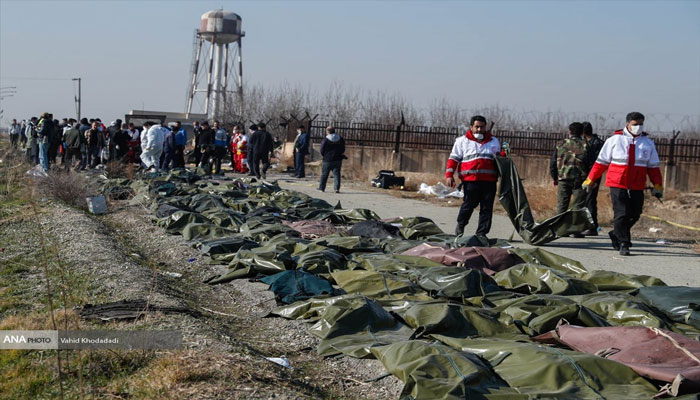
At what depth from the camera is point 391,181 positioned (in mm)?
20656

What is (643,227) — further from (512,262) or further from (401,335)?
(401,335)

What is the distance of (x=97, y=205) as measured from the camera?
1405 cm

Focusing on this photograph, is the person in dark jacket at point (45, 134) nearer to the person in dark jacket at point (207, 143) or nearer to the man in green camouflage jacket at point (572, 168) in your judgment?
the person in dark jacket at point (207, 143)

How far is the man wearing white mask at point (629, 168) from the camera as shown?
31.9 ft

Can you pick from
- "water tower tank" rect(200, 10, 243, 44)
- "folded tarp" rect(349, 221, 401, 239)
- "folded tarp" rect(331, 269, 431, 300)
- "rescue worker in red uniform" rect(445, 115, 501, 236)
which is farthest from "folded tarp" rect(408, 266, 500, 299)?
"water tower tank" rect(200, 10, 243, 44)

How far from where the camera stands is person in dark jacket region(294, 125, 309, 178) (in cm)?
2345

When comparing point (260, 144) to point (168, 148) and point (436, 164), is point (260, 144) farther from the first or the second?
point (436, 164)

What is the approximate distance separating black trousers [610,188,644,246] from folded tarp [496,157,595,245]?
68 centimetres

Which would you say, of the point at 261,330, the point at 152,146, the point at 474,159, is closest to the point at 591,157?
the point at 474,159

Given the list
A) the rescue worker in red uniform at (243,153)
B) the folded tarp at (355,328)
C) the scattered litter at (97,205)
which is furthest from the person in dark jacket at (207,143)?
the folded tarp at (355,328)

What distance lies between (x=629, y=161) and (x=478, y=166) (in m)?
1.91

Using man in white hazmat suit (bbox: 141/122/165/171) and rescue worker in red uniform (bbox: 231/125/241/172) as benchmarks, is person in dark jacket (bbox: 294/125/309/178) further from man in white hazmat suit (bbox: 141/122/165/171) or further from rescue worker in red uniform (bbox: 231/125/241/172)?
man in white hazmat suit (bbox: 141/122/165/171)

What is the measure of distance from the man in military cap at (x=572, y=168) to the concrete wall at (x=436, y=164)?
1576 centimetres

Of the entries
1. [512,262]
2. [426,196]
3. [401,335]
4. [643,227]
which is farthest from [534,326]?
[426,196]
